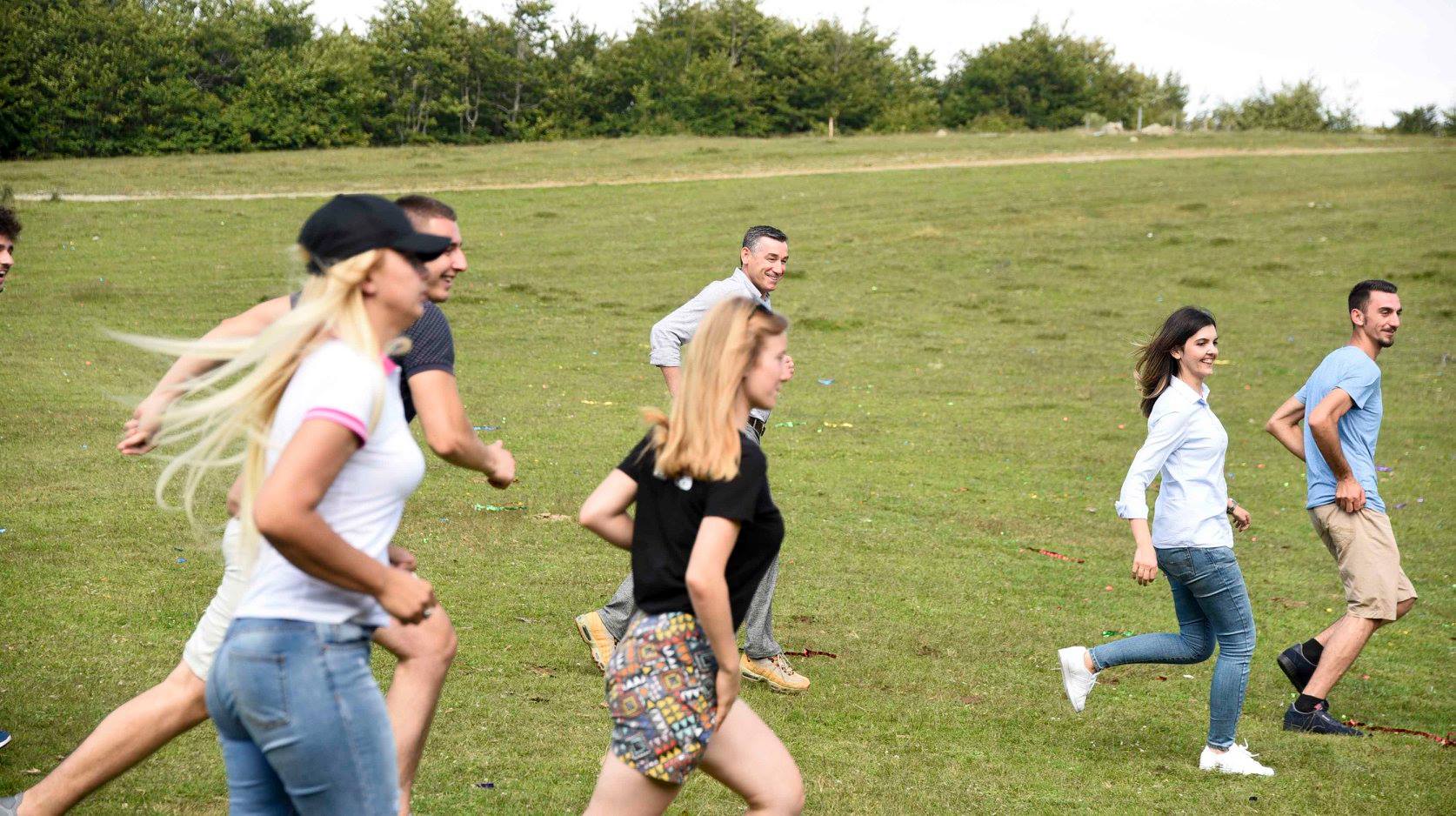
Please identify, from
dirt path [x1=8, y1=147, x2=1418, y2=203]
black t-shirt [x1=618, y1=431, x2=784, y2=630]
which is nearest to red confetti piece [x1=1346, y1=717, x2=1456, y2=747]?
black t-shirt [x1=618, y1=431, x2=784, y2=630]

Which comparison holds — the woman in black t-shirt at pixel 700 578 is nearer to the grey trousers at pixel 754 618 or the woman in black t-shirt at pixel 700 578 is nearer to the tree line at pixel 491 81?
the grey trousers at pixel 754 618

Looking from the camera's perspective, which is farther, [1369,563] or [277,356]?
[1369,563]

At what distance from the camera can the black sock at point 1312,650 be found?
274 inches

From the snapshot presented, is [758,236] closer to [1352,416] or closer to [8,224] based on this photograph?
[1352,416]

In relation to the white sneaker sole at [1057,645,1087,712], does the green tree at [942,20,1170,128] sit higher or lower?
higher

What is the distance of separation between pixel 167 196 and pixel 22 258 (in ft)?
32.1

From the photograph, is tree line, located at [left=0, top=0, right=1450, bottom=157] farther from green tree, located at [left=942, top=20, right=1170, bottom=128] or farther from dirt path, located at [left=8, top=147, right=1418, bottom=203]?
dirt path, located at [left=8, top=147, right=1418, bottom=203]

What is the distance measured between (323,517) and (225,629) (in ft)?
4.85

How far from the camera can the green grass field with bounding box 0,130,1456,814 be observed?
5984mm

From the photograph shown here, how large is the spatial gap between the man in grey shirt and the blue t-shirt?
289 cm

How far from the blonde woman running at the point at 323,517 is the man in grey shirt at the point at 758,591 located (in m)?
3.69

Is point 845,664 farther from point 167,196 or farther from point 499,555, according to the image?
point 167,196

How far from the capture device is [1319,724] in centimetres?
665

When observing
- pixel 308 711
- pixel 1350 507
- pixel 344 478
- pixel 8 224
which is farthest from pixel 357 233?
pixel 1350 507
